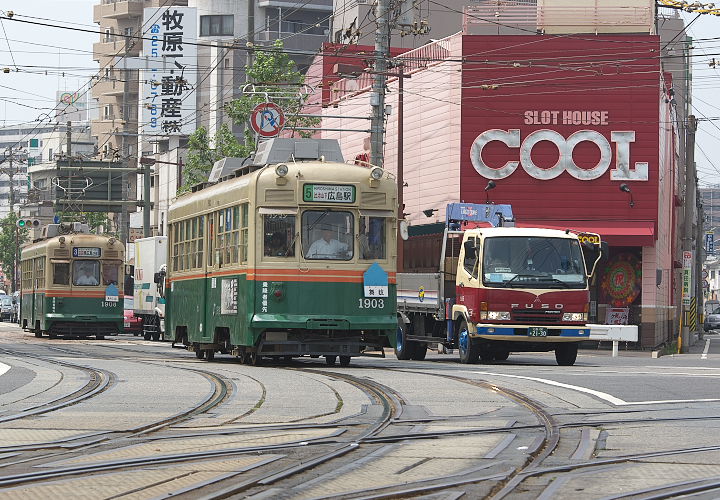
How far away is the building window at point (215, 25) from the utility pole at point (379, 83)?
204ft

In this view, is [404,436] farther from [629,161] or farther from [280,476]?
[629,161]

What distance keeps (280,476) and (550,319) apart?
16.8 metres

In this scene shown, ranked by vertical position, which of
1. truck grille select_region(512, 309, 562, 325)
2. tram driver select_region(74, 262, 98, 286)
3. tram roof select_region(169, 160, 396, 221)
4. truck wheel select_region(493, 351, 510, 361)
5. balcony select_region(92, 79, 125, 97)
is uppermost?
balcony select_region(92, 79, 125, 97)

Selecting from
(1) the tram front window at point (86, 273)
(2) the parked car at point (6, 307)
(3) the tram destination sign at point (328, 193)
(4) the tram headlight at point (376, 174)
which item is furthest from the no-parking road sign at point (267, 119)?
(2) the parked car at point (6, 307)

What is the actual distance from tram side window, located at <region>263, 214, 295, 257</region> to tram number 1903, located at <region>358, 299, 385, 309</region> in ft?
4.47

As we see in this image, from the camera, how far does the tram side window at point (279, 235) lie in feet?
76.0

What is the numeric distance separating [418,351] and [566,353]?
164 inches

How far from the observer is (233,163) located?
85.2ft

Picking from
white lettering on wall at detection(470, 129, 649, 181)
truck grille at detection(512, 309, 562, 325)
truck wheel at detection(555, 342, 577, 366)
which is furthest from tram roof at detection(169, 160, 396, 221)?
white lettering on wall at detection(470, 129, 649, 181)

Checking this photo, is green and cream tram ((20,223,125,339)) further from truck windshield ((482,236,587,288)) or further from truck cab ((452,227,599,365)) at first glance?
truck windshield ((482,236,587,288))

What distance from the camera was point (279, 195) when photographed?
23.2 metres

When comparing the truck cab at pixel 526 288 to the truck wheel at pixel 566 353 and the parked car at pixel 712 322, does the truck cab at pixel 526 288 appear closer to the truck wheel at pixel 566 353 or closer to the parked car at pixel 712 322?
the truck wheel at pixel 566 353

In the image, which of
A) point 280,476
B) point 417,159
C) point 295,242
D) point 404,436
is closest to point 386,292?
point 295,242

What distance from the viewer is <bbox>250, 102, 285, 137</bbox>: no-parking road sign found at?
136ft
